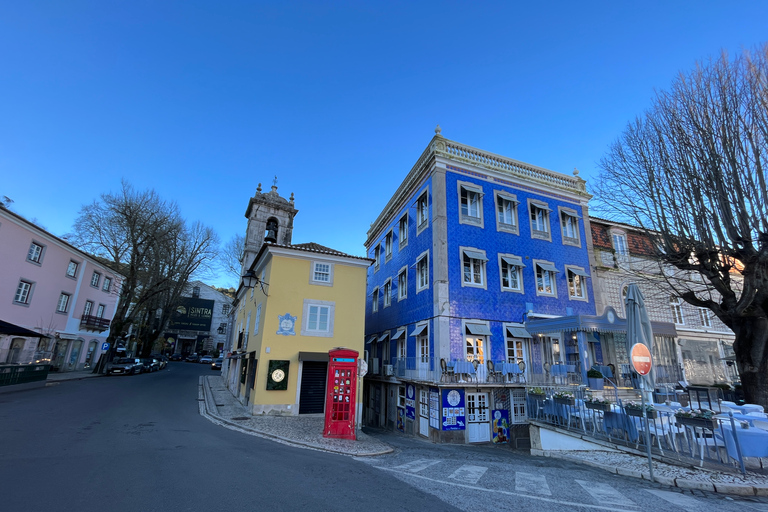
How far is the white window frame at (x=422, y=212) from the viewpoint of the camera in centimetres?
1792

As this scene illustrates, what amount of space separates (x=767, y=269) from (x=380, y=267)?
1832cm

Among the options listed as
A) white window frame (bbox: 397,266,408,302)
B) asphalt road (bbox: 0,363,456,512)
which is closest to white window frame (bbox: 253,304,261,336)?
asphalt road (bbox: 0,363,456,512)

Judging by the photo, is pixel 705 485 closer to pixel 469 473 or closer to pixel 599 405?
pixel 599 405

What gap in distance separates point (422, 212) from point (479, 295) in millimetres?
5352

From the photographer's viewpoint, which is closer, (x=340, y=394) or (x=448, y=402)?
(x=340, y=394)

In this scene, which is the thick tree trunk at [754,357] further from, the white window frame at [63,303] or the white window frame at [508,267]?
the white window frame at [63,303]

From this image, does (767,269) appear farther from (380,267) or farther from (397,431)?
(380,267)

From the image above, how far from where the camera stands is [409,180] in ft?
67.5

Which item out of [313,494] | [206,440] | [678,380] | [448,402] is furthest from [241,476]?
[678,380]

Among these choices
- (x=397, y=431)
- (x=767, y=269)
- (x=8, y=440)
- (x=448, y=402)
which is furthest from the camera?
(x=397, y=431)

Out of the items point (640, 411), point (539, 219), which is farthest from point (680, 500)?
point (539, 219)

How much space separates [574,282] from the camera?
18516mm

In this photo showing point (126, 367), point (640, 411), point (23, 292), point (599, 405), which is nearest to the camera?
point (640, 411)

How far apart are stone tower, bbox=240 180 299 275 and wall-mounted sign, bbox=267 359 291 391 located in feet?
68.8
